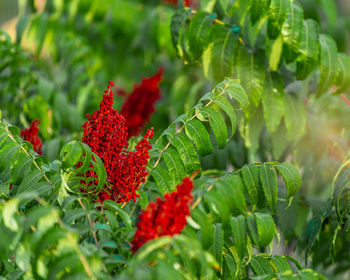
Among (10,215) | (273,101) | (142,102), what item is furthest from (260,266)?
(142,102)

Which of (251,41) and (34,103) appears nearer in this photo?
(251,41)

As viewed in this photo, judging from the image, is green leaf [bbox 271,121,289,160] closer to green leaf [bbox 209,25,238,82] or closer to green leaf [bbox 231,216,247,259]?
green leaf [bbox 209,25,238,82]

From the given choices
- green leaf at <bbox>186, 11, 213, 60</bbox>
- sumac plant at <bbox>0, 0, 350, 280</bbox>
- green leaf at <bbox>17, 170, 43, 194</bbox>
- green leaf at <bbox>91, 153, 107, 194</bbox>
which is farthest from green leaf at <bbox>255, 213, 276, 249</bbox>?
green leaf at <bbox>186, 11, 213, 60</bbox>

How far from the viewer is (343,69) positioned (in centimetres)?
228

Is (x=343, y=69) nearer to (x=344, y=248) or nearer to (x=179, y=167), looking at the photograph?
(x=344, y=248)

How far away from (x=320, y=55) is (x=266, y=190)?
0.83 m

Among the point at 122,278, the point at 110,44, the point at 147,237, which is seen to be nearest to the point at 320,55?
the point at 147,237

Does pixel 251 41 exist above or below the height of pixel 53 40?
above

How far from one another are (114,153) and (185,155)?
0.22 m

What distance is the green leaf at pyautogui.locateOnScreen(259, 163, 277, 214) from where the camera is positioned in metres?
1.59

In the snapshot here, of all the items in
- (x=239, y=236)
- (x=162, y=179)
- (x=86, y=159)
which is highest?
(x=86, y=159)

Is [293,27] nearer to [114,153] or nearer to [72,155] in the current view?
[114,153]

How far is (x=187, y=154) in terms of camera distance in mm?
1630

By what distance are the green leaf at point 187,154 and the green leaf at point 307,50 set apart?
0.71 metres
